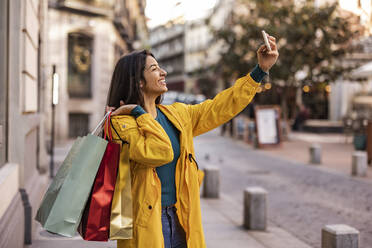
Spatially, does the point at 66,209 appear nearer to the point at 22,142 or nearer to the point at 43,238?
the point at 22,142

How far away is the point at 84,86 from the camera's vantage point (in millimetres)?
19188

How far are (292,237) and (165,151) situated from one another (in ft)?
13.5

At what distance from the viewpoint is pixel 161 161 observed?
2.56 meters

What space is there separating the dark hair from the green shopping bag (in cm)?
41

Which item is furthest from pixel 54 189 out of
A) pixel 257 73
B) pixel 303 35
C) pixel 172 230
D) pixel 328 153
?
pixel 303 35

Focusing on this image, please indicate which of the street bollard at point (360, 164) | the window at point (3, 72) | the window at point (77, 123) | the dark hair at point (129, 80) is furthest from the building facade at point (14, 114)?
the window at point (77, 123)

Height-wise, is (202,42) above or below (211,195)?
above

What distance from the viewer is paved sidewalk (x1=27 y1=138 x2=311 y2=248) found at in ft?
17.2

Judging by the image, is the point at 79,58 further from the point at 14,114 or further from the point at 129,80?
the point at 129,80

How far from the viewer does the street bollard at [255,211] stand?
6.37 metres

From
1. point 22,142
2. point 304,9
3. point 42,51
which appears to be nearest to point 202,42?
point 304,9

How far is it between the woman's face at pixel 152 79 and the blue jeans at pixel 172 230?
2.30ft

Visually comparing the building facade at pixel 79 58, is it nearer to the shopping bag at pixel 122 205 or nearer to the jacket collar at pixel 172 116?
the jacket collar at pixel 172 116

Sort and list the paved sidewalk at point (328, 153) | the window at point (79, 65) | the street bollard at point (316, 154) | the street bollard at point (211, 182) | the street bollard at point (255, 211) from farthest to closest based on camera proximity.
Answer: the window at point (79, 65), the street bollard at point (316, 154), the paved sidewalk at point (328, 153), the street bollard at point (211, 182), the street bollard at point (255, 211)
